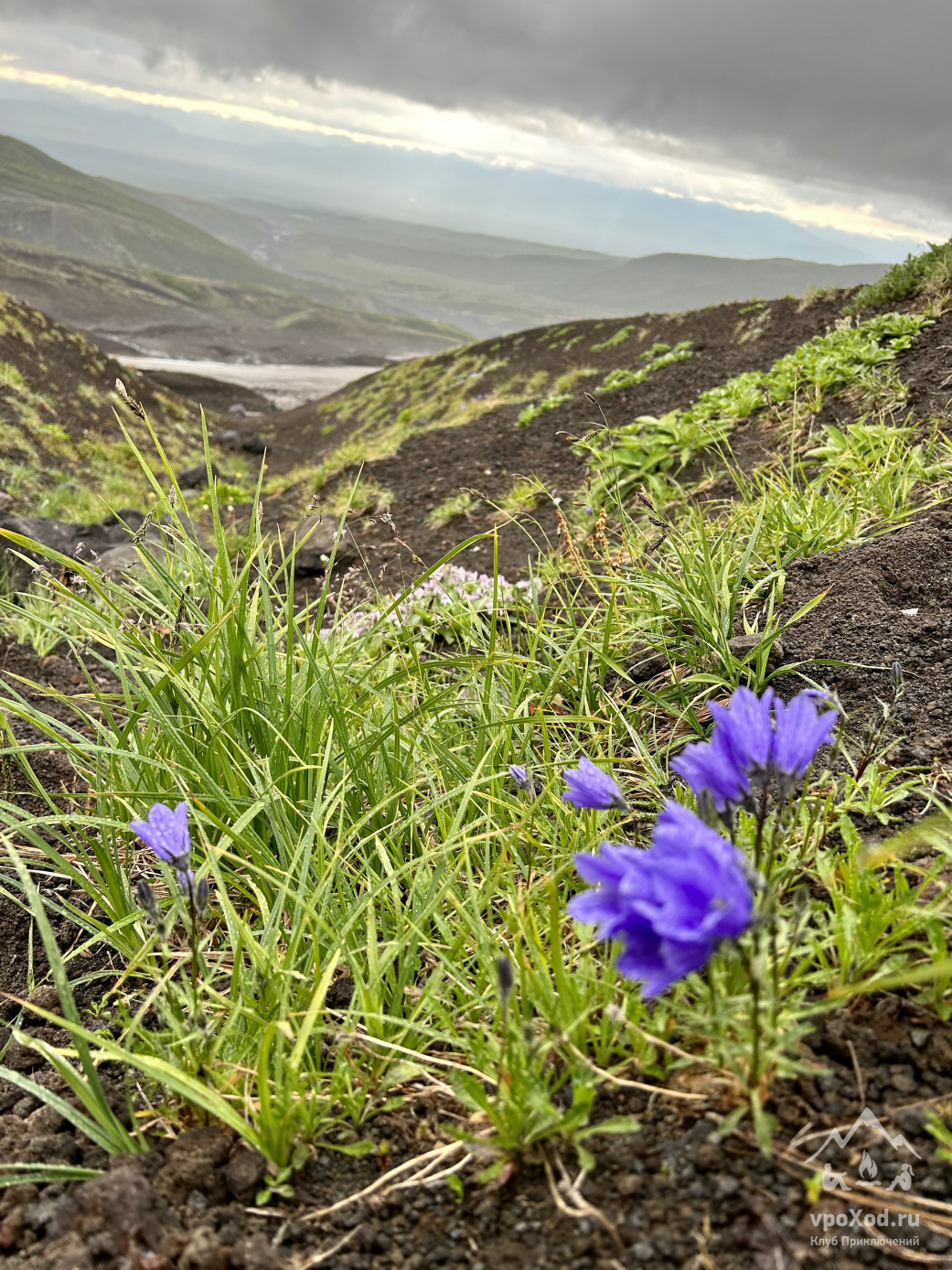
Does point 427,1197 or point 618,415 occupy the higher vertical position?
point 618,415

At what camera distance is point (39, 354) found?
1612 cm

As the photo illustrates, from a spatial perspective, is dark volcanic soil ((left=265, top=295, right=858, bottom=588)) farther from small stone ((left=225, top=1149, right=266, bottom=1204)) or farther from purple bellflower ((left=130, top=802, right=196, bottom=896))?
small stone ((left=225, top=1149, right=266, bottom=1204))

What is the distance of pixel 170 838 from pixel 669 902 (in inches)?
31.0

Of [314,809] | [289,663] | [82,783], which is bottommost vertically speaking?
[82,783]

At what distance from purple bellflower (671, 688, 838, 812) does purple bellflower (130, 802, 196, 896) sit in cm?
76

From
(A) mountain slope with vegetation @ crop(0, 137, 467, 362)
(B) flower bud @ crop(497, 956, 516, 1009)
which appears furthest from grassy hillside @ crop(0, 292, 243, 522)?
(A) mountain slope with vegetation @ crop(0, 137, 467, 362)

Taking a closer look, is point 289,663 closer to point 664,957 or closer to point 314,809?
point 314,809

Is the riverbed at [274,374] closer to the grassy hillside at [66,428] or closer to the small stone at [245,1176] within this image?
the grassy hillside at [66,428]

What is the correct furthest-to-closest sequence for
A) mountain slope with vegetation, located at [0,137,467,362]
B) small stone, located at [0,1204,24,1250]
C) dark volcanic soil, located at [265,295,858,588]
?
mountain slope with vegetation, located at [0,137,467,362], dark volcanic soil, located at [265,295,858,588], small stone, located at [0,1204,24,1250]

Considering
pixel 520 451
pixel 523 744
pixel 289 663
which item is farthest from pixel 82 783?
Answer: pixel 520 451

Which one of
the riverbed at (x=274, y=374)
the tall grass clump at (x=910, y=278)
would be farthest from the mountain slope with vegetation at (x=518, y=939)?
the riverbed at (x=274, y=374)

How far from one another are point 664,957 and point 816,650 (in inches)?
73.8

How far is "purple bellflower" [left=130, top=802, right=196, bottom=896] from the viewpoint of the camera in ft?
3.95

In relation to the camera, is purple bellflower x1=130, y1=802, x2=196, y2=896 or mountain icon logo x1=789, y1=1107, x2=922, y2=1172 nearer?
mountain icon logo x1=789, y1=1107, x2=922, y2=1172
